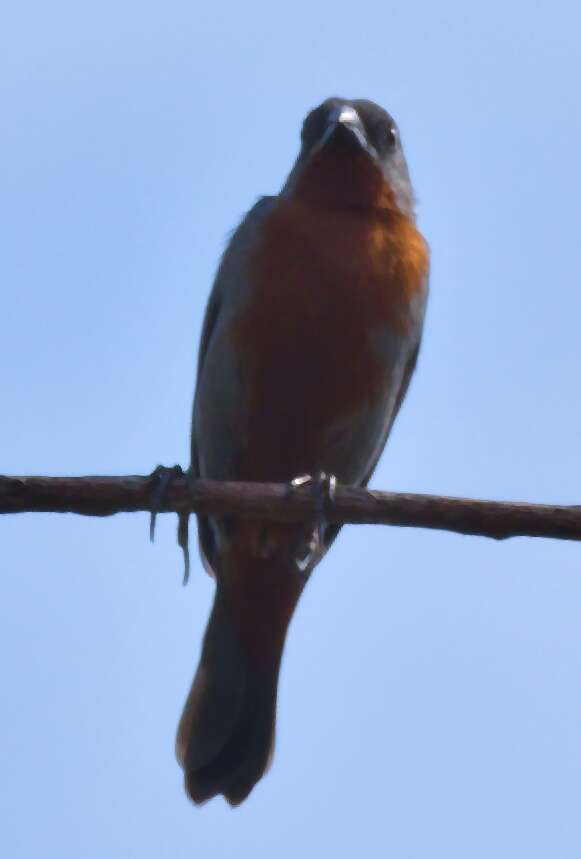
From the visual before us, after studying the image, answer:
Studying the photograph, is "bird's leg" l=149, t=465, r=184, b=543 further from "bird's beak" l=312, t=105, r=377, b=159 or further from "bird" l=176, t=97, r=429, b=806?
"bird's beak" l=312, t=105, r=377, b=159

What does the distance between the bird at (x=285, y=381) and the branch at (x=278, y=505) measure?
3.02 ft

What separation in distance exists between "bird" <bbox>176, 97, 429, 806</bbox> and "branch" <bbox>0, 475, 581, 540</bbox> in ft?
3.02

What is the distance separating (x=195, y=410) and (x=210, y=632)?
3.55 ft

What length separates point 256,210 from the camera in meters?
6.00

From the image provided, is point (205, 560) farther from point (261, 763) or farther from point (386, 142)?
point (386, 142)

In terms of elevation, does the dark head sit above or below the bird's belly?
above

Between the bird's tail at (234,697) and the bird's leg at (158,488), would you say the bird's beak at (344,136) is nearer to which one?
the bird's tail at (234,697)

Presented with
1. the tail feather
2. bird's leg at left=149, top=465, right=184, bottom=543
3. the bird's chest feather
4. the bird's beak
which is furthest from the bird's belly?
bird's leg at left=149, top=465, right=184, bottom=543

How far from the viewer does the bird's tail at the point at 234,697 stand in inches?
233

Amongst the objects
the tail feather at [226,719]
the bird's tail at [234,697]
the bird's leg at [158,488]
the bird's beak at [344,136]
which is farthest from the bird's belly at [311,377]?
the bird's leg at [158,488]

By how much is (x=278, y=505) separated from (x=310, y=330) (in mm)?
1363

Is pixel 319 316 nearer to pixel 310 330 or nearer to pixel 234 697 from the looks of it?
pixel 310 330

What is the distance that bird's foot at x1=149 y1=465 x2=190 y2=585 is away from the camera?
4.12 meters

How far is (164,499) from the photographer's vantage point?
412 cm
